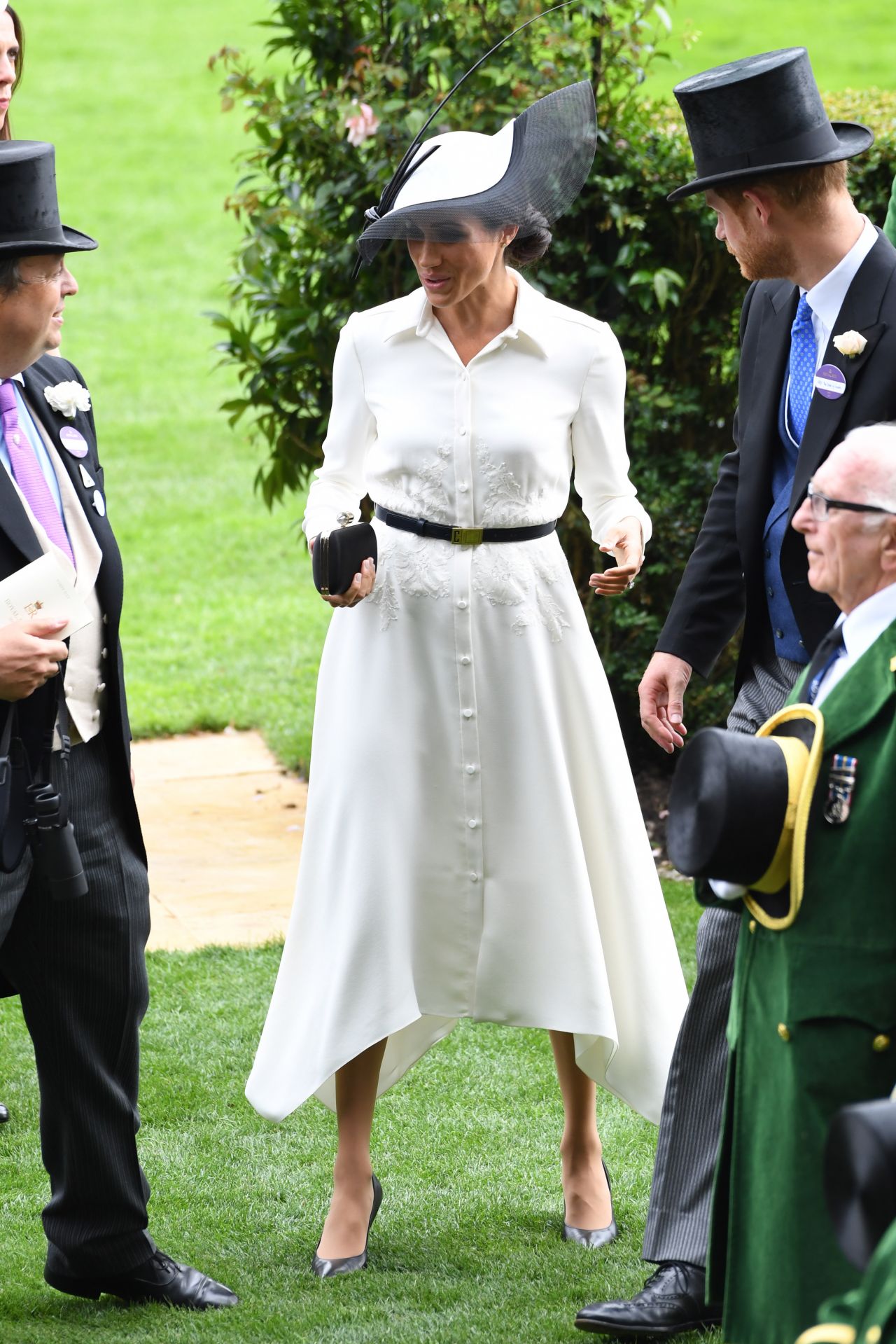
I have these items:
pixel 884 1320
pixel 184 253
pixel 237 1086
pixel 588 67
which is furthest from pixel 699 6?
pixel 884 1320

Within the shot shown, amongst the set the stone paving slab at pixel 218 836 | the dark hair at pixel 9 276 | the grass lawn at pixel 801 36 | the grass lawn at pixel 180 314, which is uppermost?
the dark hair at pixel 9 276

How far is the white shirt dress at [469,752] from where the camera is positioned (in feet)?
12.4

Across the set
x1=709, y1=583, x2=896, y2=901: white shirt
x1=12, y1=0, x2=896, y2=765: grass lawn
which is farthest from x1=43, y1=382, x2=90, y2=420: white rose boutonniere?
x1=12, y1=0, x2=896, y2=765: grass lawn

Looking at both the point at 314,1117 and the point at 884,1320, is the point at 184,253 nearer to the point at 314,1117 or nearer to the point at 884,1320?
the point at 314,1117

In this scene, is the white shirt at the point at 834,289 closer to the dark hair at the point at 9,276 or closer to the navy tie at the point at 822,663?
the navy tie at the point at 822,663

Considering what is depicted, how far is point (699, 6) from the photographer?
81.3 ft

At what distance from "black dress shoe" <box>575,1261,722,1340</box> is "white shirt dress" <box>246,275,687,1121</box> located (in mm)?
515

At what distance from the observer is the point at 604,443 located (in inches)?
152

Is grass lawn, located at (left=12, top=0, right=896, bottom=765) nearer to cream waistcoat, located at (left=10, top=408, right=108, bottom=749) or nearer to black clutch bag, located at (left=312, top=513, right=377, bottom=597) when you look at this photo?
black clutch bag, located at (left=312, top=513, right=377, bottom=597)

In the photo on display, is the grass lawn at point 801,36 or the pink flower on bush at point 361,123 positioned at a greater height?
the pink flower on bush at point 361,123

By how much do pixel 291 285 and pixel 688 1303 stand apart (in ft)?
14.6

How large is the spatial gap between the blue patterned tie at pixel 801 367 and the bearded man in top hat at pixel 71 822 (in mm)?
1291

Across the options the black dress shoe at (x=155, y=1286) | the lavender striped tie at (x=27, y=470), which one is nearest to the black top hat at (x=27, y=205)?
the lavender striped tie at (x=27, y=470)

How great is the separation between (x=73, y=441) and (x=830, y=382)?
4.55ft
